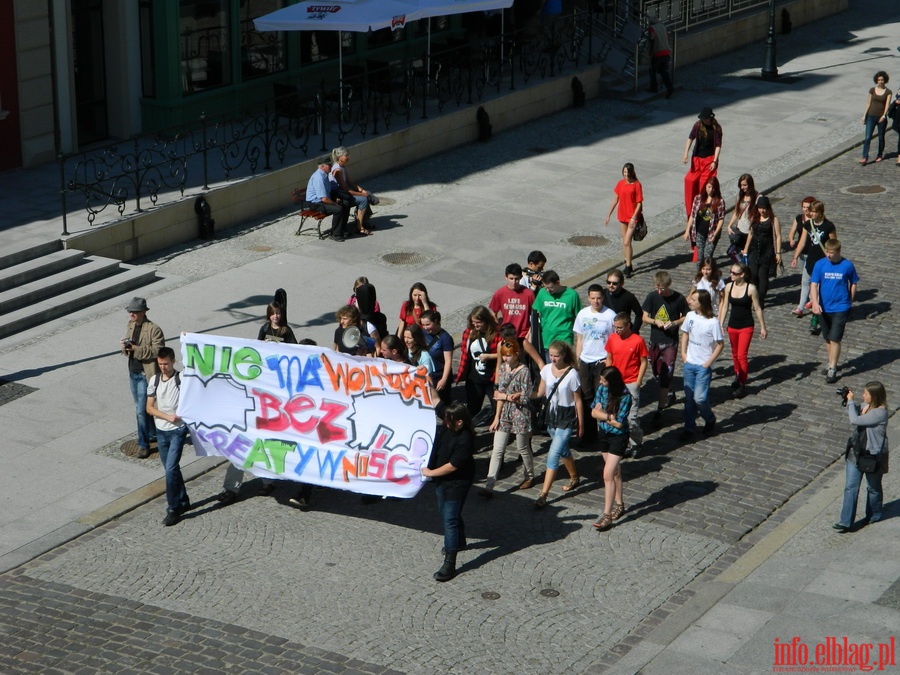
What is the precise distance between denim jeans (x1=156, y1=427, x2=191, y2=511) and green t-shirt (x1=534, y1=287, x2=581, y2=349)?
13.6ft

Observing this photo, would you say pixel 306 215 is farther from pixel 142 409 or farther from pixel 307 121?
pixel 142 409

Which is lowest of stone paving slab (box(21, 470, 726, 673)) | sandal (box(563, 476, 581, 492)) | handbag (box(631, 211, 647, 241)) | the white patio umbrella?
stone paving slab (box(21, 470, 726, 673))

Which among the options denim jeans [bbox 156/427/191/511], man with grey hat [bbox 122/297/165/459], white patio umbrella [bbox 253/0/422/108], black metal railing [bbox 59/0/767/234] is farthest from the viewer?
white patio umbrella [bbox 253/0/422/108]

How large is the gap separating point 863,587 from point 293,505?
5.30 metres

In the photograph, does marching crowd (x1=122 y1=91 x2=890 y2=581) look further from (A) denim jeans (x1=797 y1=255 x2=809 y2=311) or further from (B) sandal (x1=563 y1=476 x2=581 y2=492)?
(A) denim jeans (x1=797 y1=255 x2=809 y2=311)

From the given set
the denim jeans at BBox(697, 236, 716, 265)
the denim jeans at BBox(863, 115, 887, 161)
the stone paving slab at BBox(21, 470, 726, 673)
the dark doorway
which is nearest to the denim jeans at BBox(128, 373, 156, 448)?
the stone paving slab at BBox(21, 470, 726, 673)

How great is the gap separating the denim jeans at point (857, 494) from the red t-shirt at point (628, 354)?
7.73ft

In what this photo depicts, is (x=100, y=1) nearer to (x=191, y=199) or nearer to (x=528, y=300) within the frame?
(x=191, y=199)

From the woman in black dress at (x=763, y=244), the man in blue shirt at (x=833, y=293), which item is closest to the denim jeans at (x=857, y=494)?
the man in blue shirt at (x=833, y=293)

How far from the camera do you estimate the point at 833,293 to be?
16312 millimetres

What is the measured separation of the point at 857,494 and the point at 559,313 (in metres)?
3.82

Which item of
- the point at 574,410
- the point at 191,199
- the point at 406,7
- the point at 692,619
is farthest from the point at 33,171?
the point at 692,619

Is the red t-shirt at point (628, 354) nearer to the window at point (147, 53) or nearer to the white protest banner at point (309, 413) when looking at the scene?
the white protest banner at point (309, 413)

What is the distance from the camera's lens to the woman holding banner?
12.0m
